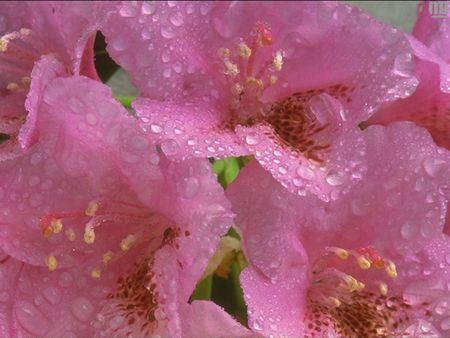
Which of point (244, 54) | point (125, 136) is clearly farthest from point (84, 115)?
point (244, 54)

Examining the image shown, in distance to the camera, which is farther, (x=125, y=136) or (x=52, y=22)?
(x=52, y=22)

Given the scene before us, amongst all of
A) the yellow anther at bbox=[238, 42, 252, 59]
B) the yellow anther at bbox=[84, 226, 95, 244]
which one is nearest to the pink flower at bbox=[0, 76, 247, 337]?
the yellow anther at bbox=[84, 226, 95, 244]

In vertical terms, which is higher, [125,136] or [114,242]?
[125,136]

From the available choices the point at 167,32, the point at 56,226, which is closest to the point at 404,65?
the point at 167,32

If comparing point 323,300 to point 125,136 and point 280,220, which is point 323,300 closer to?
point 280,220

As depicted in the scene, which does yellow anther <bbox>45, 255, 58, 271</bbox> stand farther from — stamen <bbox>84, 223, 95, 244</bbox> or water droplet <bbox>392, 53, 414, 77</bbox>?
water droplet <bbox>392, 53, 414, 77</bbox>

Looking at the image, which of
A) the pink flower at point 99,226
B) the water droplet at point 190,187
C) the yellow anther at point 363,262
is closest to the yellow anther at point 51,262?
the pink flower at point 99,226
